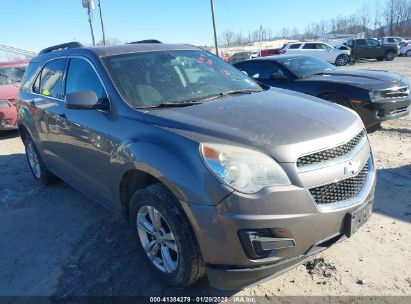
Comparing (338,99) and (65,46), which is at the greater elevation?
(65,46)

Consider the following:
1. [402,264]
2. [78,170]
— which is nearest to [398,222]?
[402,264]

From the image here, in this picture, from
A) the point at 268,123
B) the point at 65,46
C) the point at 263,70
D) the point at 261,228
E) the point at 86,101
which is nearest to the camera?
the point at 261,228

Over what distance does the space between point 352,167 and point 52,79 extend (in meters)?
3.53

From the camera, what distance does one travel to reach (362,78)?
6.96 meters

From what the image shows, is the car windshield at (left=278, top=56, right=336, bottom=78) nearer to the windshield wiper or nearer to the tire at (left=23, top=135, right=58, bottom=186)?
the windshield wiper

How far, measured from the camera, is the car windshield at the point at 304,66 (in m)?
7.52

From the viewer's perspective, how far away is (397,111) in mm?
6672

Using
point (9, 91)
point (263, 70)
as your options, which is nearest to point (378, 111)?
point (263, 70)

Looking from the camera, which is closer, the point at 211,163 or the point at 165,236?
the point at 211,163

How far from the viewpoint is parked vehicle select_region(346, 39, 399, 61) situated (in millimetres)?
31359

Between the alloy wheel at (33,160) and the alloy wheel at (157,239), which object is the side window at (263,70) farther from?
the alloy wheel at (157,239)

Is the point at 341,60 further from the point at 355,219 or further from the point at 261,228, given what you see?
the point at 261,228

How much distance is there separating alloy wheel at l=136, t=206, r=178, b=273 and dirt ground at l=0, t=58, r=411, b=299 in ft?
0.69

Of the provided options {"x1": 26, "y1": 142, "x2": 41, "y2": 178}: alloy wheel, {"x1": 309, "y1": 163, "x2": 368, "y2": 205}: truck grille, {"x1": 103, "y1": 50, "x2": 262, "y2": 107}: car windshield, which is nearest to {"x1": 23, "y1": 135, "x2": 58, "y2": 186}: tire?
{"x1": 26, "y1": 142, "x2": 41, "y2": 178}: alloy wheel
